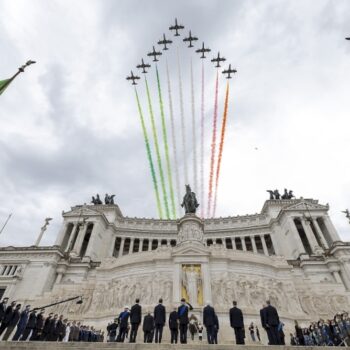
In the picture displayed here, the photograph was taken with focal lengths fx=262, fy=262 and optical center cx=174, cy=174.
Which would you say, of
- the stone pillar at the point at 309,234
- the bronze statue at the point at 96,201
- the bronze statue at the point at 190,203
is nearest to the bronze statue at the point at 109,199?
the bronze statue at the point at 96,201

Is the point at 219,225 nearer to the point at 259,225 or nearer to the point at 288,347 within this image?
the point at 259,225

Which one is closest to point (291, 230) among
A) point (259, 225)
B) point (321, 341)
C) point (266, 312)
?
point (259, 225)

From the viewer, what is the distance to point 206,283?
22.9m

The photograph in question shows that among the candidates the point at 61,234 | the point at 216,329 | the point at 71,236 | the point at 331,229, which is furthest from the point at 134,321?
the point at 331,229

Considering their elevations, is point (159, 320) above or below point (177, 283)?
below

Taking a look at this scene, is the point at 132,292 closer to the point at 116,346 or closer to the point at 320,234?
the point at 116,346

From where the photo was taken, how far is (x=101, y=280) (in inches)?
1062

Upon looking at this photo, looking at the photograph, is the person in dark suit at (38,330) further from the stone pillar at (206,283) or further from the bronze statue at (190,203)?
the bronze statue at (190,203)

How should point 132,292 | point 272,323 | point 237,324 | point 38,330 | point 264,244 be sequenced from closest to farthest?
point 272,323 < point 237,324 < point 38,330 < point 132,292 < point 264,244

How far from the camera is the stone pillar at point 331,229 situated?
4850cm

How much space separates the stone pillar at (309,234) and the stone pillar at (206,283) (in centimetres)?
2989

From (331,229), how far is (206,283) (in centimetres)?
3822

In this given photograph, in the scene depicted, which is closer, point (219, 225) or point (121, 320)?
point (121, 320)

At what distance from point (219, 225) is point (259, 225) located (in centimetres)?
871
